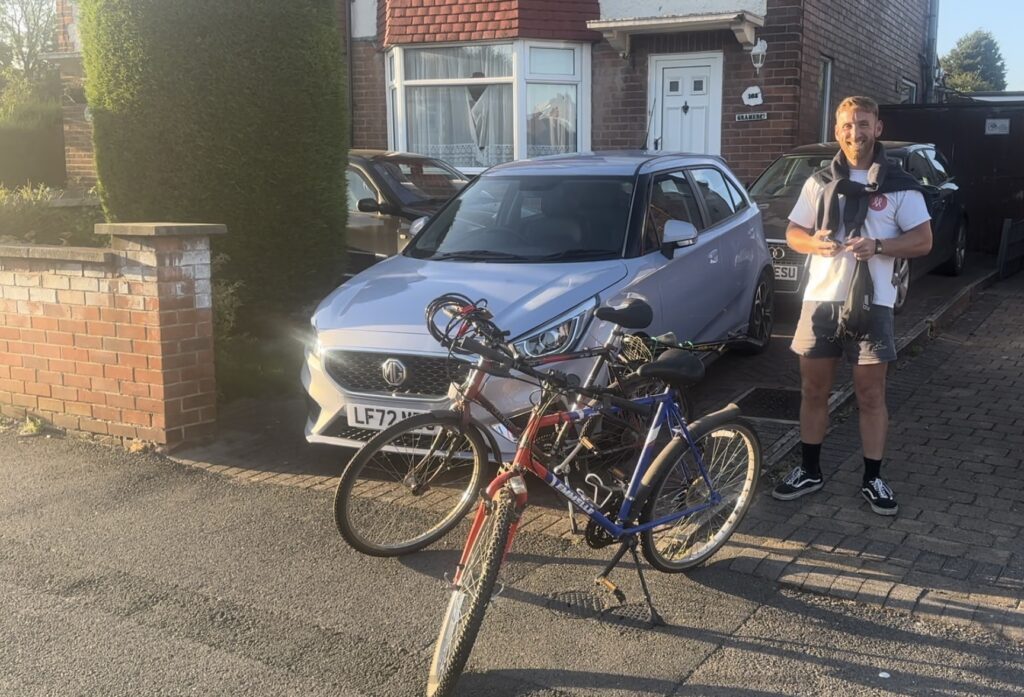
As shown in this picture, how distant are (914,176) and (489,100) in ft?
19.9

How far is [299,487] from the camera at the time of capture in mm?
5340

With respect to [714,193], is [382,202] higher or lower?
lower

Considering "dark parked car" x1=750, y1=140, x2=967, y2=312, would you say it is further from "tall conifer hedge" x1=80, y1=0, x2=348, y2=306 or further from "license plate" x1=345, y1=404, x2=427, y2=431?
"license plate" x1=345, y1=404, x2=427, y2=431

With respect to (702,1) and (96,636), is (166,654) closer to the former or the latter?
(96,636)

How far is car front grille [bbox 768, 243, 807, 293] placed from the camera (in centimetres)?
896

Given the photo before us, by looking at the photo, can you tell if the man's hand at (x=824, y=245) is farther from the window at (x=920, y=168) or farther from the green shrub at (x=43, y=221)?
the window at (x=920, y=168)

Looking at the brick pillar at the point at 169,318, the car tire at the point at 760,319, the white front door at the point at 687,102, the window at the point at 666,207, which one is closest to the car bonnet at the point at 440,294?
the window at the point at 666,207

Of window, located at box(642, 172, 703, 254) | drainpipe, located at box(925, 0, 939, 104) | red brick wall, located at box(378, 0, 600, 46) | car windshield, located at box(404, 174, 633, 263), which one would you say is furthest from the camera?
drainpipe, located at box(925, 0, 939, 104)

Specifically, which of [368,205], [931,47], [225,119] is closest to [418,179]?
[368,205]

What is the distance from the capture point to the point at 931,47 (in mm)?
18531

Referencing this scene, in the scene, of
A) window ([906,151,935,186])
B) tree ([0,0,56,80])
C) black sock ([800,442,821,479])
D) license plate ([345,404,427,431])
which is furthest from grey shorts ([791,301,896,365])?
tree ([0,0,56,80])

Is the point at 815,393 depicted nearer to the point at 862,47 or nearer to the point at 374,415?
the point at 374,415

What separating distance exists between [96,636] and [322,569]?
3.10 ft

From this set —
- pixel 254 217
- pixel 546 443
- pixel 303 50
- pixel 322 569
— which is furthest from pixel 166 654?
pixel 303 50
